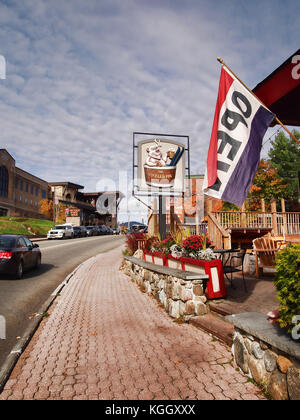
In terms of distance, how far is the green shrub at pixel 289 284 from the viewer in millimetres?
2586

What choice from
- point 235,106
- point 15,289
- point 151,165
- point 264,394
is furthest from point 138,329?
point 151,165

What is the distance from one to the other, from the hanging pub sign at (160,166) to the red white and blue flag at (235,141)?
27.3 feet

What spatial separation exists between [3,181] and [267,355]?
5031cm

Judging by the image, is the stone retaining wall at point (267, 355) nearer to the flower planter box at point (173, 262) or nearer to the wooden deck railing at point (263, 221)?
the flower planter box at point (173, 262)

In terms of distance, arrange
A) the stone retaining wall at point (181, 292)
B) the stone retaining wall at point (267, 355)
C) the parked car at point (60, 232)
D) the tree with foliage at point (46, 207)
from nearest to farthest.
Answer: the stone retaining wall at point (267, 355) → the stone retaining wall at point (181, 292) → the parked car at point (60, 232) → the tree with foliage at point (46, 207)

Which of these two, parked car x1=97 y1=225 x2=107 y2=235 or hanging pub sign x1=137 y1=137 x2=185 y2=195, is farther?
parked car x1=97 y1=225 x2=107 y2=235

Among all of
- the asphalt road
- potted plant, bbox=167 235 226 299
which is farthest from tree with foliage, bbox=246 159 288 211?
potted plant, bbox=167 235 226 299

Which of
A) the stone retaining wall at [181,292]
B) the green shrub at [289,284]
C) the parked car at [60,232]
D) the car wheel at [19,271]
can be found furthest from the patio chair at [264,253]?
the parked car at [60,232]

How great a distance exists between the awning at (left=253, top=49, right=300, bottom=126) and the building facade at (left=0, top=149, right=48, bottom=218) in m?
47.3

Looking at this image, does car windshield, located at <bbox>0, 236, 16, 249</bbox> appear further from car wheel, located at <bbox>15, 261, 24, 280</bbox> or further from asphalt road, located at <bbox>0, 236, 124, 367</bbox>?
asphalt road, located at <bbox>0, 236, 124, 367</bbox>

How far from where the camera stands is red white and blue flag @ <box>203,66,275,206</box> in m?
3.92
